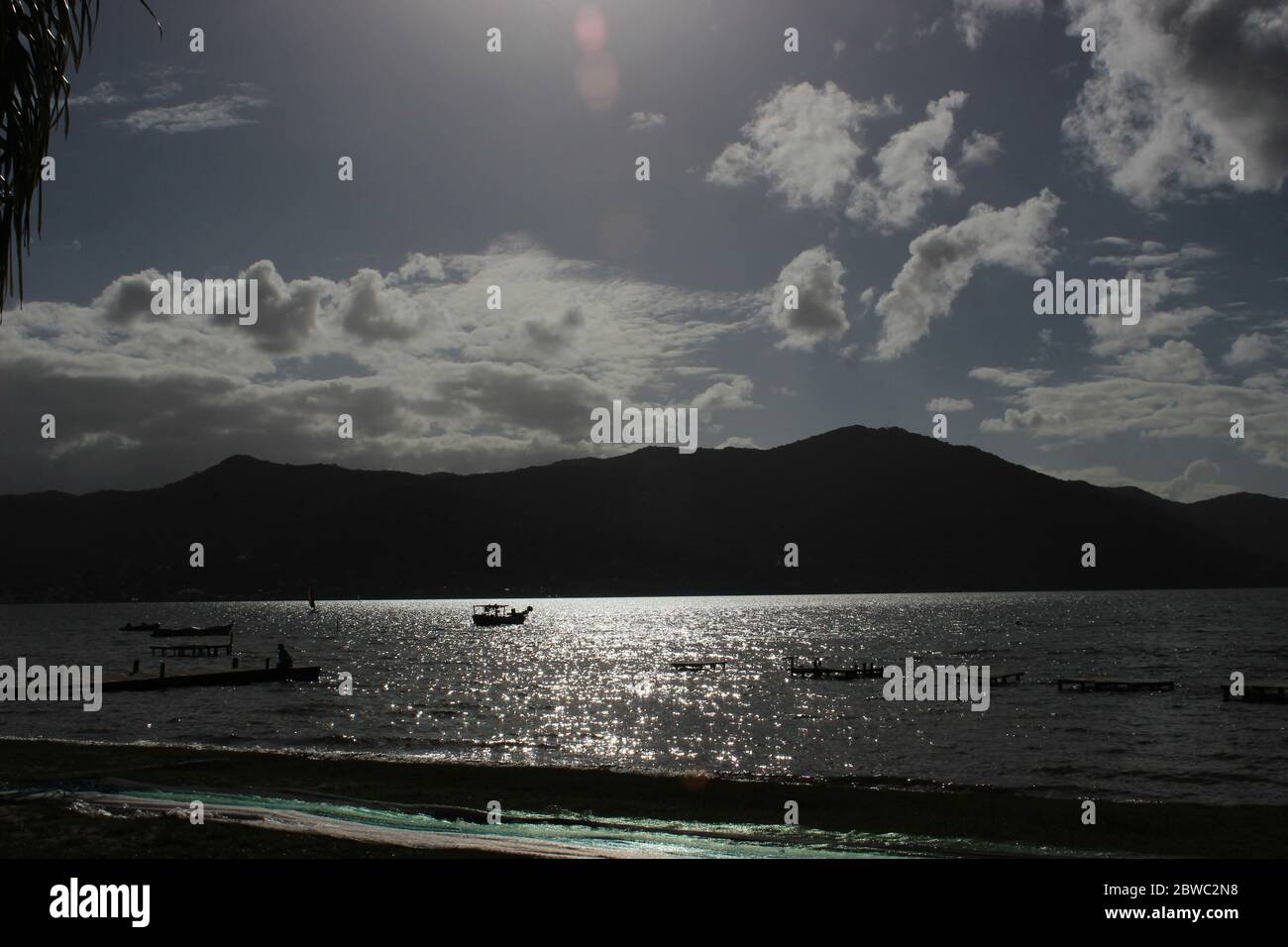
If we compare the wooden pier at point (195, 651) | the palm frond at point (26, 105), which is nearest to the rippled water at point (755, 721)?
the wooden pier at point (195, 651)

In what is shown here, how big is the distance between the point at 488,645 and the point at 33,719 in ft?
321

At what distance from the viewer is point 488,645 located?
154750 millimetres

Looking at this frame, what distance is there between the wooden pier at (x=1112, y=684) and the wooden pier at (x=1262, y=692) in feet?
19.3

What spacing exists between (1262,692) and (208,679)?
80.4m

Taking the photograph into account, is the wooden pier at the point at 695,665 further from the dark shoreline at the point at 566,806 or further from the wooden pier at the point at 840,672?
the dark shoreline at the point at 566,806

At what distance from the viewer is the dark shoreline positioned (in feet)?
60.5

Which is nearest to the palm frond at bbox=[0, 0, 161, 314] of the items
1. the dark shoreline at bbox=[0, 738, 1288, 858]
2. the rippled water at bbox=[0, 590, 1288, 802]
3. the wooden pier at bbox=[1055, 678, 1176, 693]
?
the dark shoreline at bbox=[0, 738, 1288, 858]

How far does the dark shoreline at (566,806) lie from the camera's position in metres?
18.4

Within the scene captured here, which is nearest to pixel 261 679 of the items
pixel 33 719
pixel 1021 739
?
pixel 33 719

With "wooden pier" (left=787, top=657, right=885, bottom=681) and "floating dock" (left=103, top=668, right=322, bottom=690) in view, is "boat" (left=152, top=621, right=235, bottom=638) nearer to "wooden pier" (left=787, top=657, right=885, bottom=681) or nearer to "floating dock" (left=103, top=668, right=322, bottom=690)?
"floating dock" (left=103, top=668, right=322, bottom=690)

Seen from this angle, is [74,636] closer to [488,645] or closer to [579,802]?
[488,645]

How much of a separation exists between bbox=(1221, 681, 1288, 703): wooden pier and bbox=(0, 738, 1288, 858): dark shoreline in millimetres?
45378

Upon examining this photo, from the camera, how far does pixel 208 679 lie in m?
80.5

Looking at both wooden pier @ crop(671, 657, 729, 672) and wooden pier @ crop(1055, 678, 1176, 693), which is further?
wooden pier @ crop(671, 657, 729, 672)
